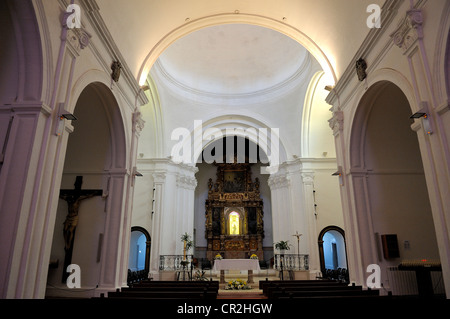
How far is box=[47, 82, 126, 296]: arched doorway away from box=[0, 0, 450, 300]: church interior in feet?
0.12

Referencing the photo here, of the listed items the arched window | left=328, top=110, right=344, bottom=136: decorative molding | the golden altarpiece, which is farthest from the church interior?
the arched window

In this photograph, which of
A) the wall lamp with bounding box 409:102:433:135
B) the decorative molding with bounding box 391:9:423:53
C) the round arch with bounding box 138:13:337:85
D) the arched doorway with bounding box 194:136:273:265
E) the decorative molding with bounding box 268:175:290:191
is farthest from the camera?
the arched doorway with bounding box 194:136:273:265

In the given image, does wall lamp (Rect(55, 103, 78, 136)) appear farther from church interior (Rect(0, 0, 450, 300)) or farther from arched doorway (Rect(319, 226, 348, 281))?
arched doorway (Rect(319, 226, 348, 281))

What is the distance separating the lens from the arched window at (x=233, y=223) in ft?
72.2

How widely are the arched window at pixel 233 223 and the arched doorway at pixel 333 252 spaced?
7.48 meters

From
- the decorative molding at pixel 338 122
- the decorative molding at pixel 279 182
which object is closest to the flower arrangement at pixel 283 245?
the decorative molding at pixel 279 182

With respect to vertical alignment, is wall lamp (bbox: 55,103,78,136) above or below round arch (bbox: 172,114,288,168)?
below

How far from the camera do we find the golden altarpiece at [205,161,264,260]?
21.1m

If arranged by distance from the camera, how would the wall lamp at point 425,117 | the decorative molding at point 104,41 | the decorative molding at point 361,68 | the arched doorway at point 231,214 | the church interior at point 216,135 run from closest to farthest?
the church interior at point 216,135 → the wall lamp at point 425,117 → the decorative molding at point 104,41 → the decorative molding at point 361,68 → the arched doorway at point 231,214

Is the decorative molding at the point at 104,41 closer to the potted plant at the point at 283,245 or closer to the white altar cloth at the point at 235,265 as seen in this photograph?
the white altar cloth at the point at 235,265

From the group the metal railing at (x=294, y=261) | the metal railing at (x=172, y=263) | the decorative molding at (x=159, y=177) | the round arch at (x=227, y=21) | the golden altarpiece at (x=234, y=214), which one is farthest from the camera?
the golden altarpiece at (x=234, y=214)

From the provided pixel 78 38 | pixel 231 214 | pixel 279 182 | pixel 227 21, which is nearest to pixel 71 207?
pixel 78 38

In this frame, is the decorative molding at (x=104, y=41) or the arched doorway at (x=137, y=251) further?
the arched doorway at (x=137, y=251)

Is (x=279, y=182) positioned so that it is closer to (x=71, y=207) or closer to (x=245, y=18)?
(x=245, y=18)
